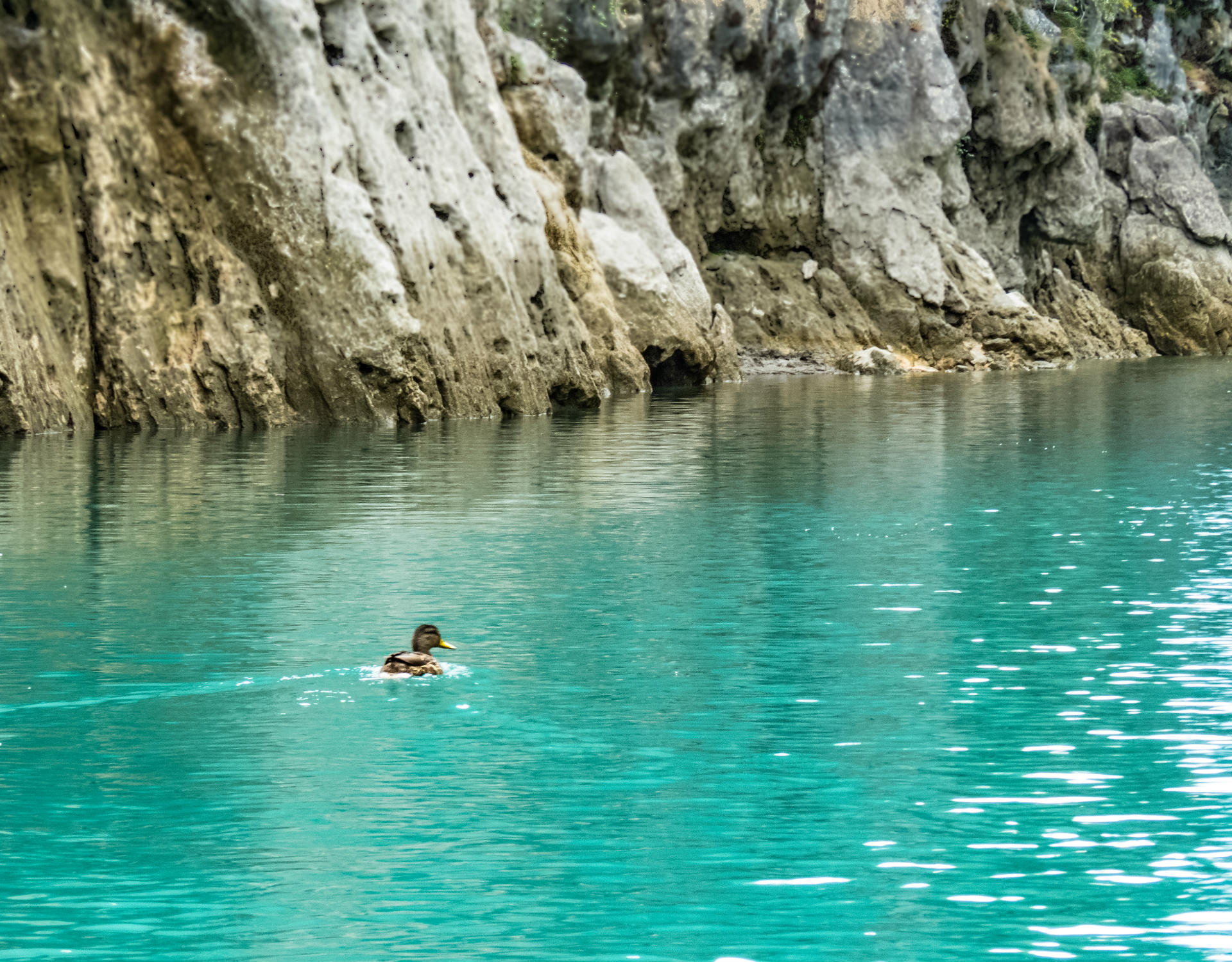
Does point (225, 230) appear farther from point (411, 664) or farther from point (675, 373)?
point (411, 664)

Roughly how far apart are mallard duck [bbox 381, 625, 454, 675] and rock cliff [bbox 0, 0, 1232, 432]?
58.3 feet

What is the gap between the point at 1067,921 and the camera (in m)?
6.24

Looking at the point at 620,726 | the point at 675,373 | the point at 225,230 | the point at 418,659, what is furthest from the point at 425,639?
the point at 675,373

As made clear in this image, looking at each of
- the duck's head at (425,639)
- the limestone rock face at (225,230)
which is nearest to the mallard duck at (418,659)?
the duck's head at (425,639)

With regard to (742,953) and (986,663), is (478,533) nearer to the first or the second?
(986,663)

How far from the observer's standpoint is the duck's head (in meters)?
10.2

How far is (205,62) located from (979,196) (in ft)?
136

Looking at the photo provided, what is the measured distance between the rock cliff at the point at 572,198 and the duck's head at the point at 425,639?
17.7 m

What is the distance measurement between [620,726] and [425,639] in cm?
165

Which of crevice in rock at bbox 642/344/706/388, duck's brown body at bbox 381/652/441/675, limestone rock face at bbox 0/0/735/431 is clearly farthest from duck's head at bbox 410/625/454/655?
crevice in rock at bbox 642/344/706/388

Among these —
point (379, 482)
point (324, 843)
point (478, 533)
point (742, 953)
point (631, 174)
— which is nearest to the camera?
point (742, 953)

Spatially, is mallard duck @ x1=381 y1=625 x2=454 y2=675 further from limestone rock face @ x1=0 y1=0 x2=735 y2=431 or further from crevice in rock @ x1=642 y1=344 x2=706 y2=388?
crevice in rock @ x1=642 y1=344 x2=706 y2=388

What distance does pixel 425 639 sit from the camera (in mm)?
10250

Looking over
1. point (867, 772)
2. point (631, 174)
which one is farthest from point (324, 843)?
point (631, 174)
